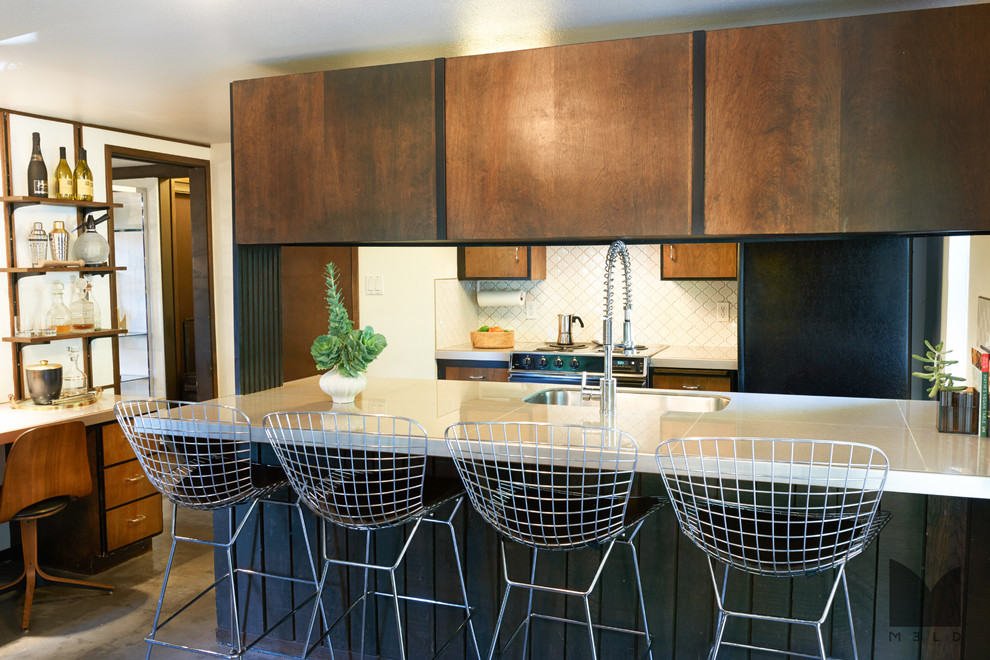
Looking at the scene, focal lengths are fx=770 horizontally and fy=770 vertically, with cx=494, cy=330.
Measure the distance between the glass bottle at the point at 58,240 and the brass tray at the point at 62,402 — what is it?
2.44 feet

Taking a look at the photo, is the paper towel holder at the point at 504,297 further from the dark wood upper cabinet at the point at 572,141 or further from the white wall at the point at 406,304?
the dark wood upper cabinet at the point at 572,141

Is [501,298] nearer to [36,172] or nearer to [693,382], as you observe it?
[693,382]

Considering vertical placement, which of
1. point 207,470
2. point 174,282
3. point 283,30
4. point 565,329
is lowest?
point 207,470

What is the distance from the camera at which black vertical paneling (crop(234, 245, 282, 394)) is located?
3469 millimetres

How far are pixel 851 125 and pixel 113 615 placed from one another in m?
3.56

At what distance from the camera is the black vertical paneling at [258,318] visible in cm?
347

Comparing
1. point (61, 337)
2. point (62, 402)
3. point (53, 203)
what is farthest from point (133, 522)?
point (53, 203)

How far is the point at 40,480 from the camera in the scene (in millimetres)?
3328

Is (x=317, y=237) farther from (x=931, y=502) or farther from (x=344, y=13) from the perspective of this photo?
(x=931, y=502)

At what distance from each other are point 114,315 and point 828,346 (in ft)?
13.0

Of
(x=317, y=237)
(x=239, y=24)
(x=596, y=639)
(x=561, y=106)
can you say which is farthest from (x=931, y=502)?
(x=239, y=24)

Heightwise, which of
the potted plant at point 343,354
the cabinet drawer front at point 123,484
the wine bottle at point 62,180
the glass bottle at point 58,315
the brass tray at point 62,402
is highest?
the wine bottle at point 62,180

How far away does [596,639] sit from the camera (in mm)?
2562

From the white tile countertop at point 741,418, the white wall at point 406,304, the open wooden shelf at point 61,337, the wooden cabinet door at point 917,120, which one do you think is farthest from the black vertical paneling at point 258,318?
the wooden cabinet door at point 917,120
